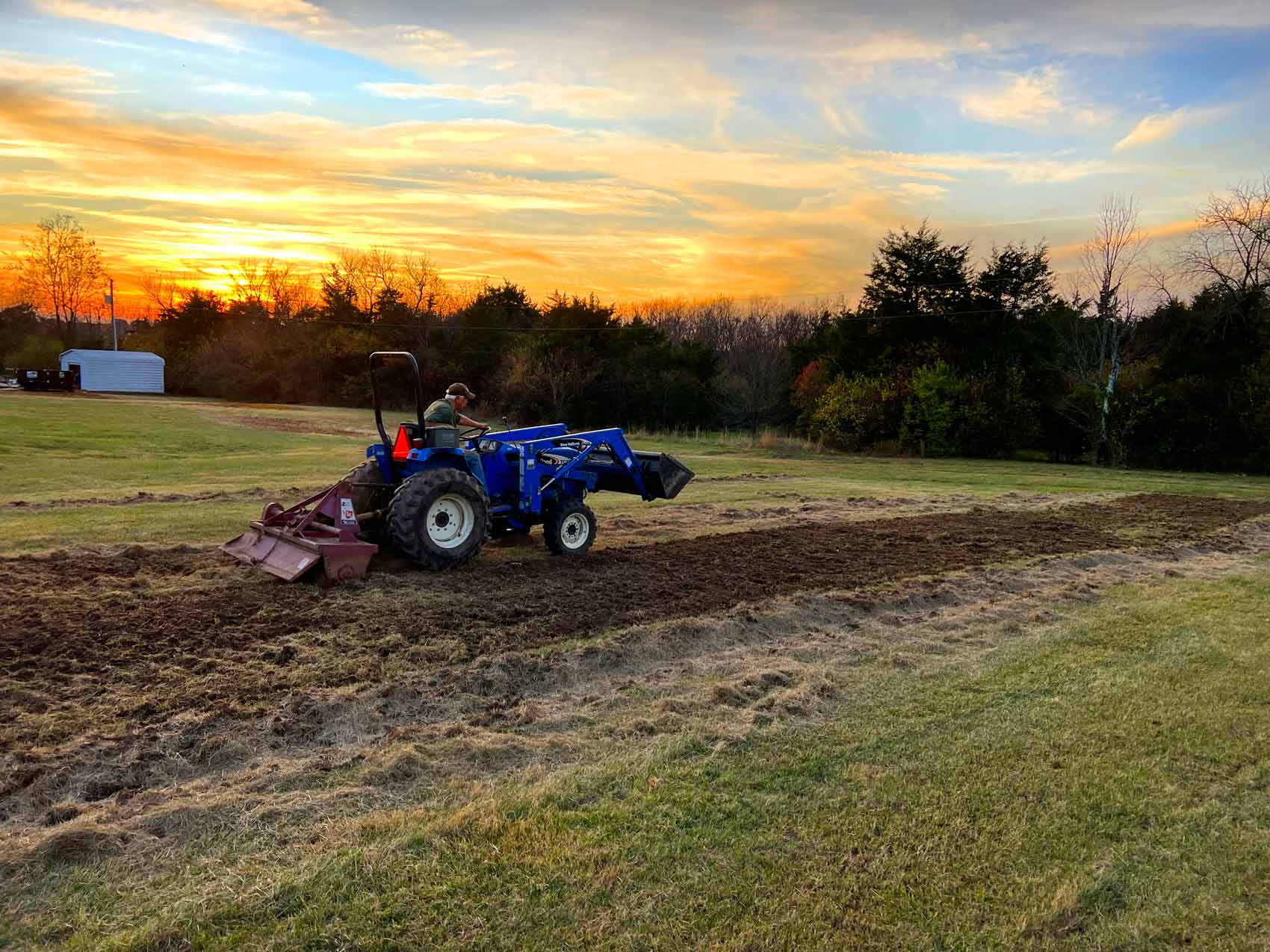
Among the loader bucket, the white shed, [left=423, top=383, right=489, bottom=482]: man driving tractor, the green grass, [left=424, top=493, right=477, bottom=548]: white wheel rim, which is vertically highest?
the white shed

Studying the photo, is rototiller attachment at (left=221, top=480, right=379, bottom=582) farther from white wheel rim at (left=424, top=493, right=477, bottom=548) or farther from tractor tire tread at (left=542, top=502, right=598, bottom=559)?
tractor tire tread at (left=542, top=502, right=598, bottom=559)

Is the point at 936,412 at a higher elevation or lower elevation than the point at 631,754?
higher

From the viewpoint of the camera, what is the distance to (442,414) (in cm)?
848

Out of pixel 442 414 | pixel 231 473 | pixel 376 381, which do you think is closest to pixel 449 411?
pixel 442 414

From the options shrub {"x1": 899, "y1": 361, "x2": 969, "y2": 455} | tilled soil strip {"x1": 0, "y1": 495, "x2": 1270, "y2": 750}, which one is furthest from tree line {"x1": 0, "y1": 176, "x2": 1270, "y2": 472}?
tilled soil strip {"x1": 0, "y1": 495, "x2": 1270, "y2": 750}

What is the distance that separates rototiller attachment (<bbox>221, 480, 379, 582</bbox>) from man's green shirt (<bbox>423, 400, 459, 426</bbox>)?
1.01 meters

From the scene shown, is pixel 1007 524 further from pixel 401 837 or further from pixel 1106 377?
pixel 1106 377

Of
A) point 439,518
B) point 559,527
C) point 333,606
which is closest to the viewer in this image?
point 333,606

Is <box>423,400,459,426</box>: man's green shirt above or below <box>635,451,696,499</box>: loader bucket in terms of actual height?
above

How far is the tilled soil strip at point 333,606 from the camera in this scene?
5.39 meters

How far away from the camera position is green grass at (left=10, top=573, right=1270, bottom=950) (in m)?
3.15

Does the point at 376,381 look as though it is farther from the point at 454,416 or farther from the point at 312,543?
the point at 312,543

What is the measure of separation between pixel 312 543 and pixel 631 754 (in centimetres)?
426

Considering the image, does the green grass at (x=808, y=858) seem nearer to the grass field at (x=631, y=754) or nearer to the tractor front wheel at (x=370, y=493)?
the grass field at (x=631, y=754)
